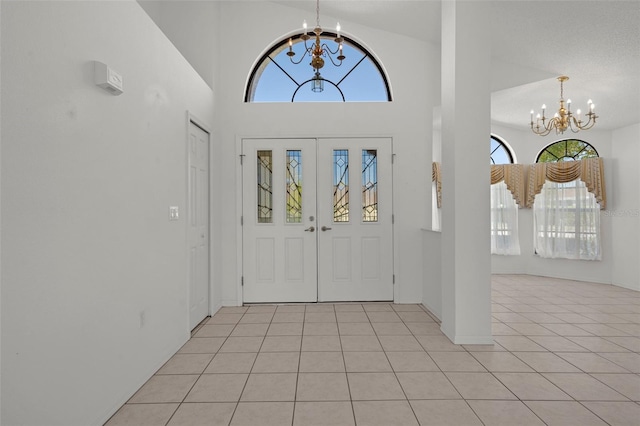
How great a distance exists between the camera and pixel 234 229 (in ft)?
13.7

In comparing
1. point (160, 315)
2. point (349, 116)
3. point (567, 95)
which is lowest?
point (160, 315)

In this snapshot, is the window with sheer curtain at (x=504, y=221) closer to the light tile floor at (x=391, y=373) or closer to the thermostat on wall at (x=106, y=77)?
the light tile floor at (x=391, y=373)

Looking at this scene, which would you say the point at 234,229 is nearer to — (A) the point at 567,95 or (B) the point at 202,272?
(B) the point at 202,272

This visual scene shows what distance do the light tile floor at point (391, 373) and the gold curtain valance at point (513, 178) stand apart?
2.79 metres

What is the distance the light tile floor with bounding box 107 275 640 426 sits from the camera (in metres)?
1.94

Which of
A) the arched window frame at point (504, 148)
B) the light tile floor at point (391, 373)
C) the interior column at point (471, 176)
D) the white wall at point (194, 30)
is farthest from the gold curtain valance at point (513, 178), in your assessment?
the white wall at point (194, 30)

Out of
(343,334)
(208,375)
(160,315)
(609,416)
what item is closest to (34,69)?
(160,315)

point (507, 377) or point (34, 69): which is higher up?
point (34, 69)

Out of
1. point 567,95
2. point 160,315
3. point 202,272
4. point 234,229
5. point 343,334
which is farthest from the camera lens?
point 567,95

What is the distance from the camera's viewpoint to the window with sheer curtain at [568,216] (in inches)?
221

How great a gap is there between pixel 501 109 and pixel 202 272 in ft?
17.3

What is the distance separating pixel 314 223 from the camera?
166 inches

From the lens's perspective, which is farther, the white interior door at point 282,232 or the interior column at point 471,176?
the white interior door at point 282,232

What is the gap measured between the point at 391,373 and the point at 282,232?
2248mm
